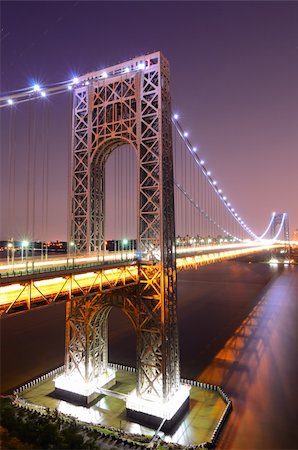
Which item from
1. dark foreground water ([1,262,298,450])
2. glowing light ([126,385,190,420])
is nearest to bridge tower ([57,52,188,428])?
glowing light ([126,385,190,420])

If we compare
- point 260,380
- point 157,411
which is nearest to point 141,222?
point 157,411

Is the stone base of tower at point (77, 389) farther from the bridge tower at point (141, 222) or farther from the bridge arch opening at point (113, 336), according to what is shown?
the bridge arch opening at point (113, 336)

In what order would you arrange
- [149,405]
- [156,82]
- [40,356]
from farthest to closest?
[40,356], [156,82], [149,405]

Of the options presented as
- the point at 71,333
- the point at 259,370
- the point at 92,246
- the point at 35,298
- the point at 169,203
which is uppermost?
the point at 169,203

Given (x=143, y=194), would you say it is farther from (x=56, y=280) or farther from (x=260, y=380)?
(x=260, y=380)

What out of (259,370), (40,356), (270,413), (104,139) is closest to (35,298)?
(104,139)

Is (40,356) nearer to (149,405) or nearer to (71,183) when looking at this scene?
(149,405)

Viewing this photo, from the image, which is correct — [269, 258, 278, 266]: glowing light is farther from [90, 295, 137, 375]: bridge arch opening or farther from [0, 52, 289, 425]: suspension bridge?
[0, 52, 289, 425]: suspension bridge
